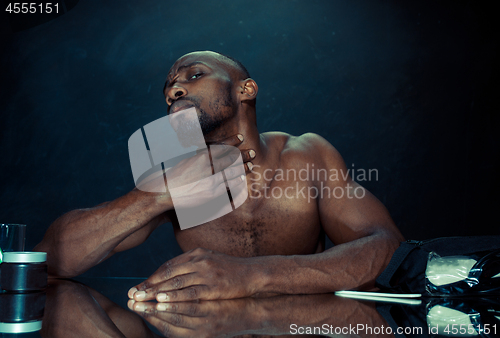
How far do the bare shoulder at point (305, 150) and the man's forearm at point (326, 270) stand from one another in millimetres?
359

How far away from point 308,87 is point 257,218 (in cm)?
110

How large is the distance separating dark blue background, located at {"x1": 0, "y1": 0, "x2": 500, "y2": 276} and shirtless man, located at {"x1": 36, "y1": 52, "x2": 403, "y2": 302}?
84 centimetres

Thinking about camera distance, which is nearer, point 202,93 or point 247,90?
point 202,93

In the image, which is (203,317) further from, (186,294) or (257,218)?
(257,218)

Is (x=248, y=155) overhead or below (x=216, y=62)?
below

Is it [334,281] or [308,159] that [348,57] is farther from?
[334,281]

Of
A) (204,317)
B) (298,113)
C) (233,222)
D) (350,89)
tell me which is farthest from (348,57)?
Result: (204,317)

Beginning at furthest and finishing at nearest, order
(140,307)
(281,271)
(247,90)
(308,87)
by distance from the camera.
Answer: (308,87) → (247,90) → (281,271) → (140,307)

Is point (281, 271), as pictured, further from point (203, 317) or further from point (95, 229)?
point (95, 229)

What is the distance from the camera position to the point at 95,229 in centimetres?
108

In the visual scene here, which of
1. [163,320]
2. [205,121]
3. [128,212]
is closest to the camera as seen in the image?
[163,320]

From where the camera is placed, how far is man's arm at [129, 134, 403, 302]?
2.58 ft

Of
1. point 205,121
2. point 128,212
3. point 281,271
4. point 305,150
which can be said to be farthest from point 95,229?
point 305,150

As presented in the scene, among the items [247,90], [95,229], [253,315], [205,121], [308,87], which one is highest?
[308,87]
